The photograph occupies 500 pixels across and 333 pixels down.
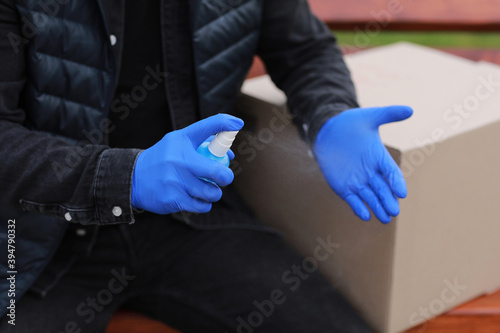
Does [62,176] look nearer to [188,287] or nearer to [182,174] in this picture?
[182,174]

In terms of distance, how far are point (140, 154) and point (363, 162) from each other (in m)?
0.30

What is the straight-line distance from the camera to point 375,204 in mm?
821

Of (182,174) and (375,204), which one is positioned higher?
(182,174)

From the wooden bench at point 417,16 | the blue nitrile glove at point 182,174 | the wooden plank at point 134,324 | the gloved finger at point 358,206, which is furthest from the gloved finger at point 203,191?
the wooden bench at point 417,16

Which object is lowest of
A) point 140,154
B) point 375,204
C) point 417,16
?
point 417,16

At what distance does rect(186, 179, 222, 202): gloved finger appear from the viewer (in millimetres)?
697

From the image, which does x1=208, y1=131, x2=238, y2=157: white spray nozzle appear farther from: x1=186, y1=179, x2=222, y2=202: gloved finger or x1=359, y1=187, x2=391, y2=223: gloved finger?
x1=359, y1=187, x2=391, y2=223: gloved finger

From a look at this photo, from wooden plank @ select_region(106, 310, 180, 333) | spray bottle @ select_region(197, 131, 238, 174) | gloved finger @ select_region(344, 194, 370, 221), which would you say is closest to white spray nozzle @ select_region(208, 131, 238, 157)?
spray bottle @ select_region(197, 131, 238, 174)

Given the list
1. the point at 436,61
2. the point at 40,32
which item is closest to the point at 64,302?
the point at 40,32

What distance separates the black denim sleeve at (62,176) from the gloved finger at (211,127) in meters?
0.09

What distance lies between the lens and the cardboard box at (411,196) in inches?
34.8

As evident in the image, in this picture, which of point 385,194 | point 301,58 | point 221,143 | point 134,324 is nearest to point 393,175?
point 385,194

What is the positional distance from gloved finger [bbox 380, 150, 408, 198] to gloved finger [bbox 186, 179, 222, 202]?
0.23m

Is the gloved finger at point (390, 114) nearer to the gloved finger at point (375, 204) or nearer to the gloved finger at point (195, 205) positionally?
the gloved finger at point (375, 204)
